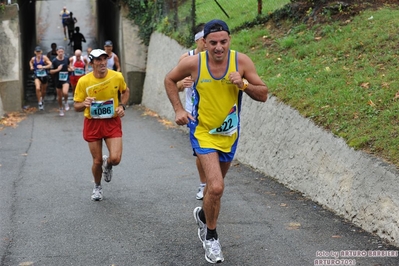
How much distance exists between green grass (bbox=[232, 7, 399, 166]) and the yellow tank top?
1945mm

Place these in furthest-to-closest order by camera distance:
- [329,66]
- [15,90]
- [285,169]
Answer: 1. [15,90]
2. [329,66]
3. [285,169]

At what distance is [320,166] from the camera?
8.30m

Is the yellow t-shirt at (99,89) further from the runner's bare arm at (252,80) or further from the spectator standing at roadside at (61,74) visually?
the spectator standing at roadside at (61,74)

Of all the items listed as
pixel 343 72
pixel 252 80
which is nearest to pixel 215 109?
pixel 252 80

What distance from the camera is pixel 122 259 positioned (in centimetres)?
623

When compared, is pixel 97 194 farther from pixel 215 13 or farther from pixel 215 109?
pixel 215 13

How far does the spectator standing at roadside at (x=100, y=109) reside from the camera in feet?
27.8

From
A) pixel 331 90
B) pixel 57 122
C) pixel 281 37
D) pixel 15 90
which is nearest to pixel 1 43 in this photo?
pixel 15 90

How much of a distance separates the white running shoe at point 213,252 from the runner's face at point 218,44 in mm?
1670

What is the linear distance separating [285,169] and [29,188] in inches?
148

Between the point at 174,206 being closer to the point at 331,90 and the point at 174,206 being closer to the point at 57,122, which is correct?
the point at 331,90

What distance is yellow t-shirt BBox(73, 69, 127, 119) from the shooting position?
8477 mm

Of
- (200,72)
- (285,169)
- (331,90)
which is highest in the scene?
(200,72)

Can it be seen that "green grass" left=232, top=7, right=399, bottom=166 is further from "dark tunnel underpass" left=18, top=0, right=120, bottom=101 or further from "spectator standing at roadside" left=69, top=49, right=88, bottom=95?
"dark tunnel underpass" left=18, top=0, right=120, bottom=101
